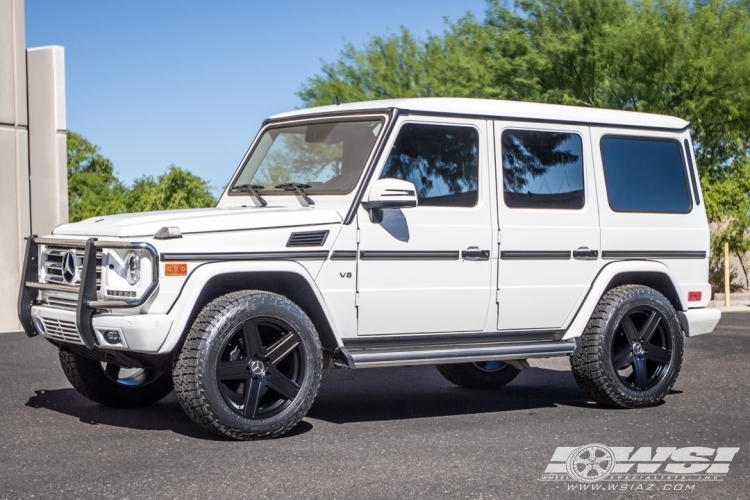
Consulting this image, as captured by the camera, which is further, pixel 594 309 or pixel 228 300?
pixel 594 309

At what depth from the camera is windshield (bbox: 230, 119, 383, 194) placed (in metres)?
7.56

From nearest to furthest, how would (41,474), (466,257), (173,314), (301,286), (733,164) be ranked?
(41,474) → (173,314) → (301,286) → (466,257) → (733,164)

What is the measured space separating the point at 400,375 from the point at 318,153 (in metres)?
3.35

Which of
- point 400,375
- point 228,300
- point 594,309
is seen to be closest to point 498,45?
point 400,375

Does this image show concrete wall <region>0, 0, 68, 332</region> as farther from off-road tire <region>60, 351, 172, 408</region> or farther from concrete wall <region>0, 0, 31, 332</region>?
off-road tire <region>60, 351, 172, 408</region>

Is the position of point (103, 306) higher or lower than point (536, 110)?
lower

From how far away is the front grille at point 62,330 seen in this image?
6.87 metres

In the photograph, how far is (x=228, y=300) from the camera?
6.74m

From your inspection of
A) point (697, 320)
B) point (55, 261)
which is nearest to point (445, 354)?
point (697, 320)

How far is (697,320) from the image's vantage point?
880cm

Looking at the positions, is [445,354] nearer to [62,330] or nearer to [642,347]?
[642,347]

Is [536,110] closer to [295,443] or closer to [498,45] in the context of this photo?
[295,443]

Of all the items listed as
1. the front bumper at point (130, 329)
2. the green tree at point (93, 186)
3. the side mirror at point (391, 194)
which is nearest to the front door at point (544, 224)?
the side mirror at point (391, 194)

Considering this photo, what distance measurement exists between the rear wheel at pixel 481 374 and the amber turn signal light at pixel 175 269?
11.9 feet
